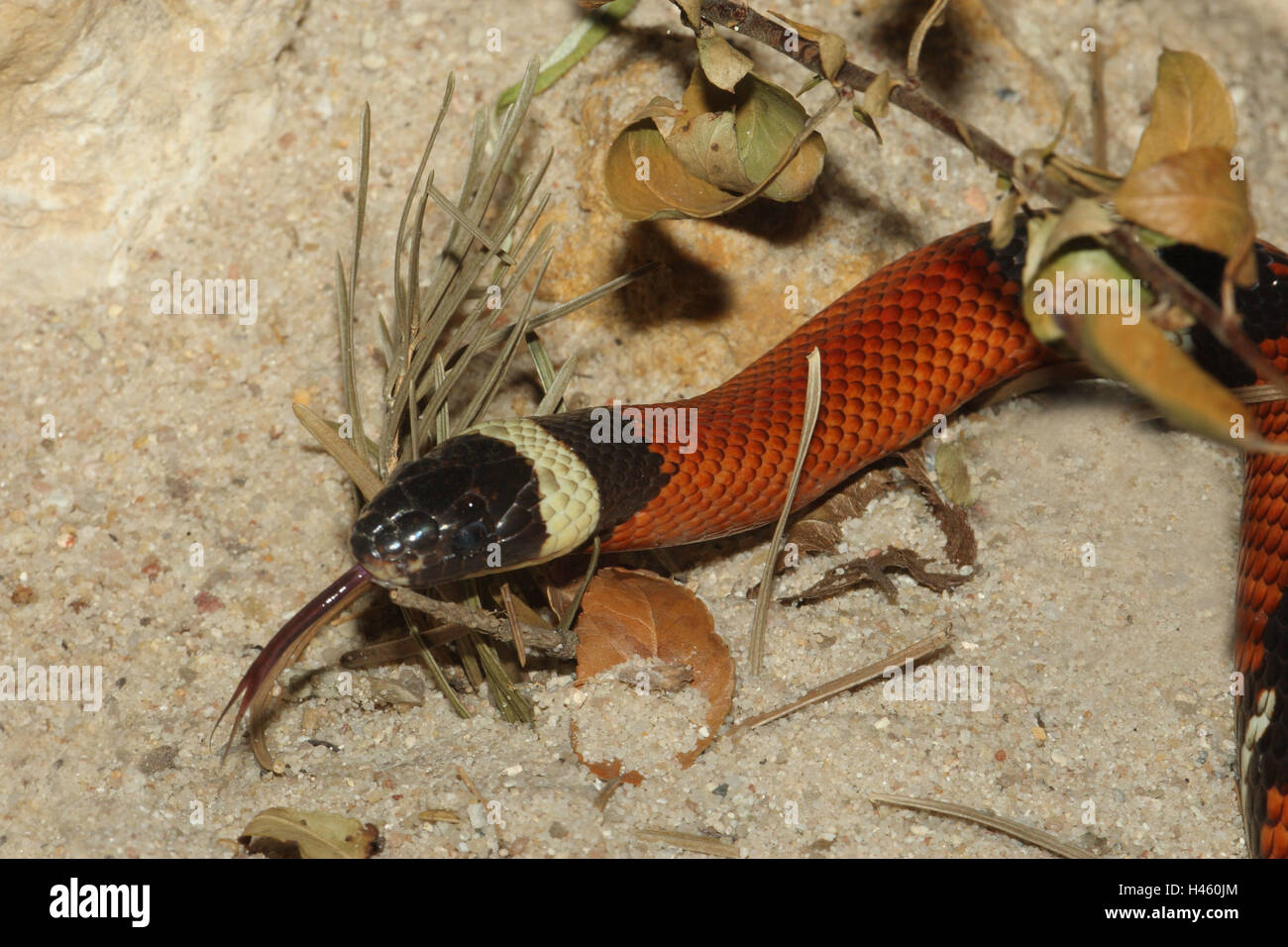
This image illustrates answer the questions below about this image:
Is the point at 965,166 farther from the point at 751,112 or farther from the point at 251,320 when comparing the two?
the point at 251,320

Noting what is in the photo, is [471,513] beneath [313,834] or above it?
above

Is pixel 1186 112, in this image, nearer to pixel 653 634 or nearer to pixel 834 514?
pixel 834 514

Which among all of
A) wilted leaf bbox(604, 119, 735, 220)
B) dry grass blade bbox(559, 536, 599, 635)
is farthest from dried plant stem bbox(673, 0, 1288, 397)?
dry grass blade bbox(559, 536, 599, 635)

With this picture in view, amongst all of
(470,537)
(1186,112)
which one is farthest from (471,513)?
(1186,112)

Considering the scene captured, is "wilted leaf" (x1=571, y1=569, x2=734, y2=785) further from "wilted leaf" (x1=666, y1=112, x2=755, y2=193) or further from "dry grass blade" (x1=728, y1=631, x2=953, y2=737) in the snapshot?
"wilted leaf" (x1=666, y1=112, x2=755, y2=193)

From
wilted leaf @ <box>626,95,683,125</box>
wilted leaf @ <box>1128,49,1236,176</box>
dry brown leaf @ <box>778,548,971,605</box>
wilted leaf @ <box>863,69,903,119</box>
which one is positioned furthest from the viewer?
dry brown leaf @ <box>778,548,971,605</box>

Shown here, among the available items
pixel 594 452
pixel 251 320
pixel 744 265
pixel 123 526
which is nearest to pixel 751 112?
pixel 744 265
